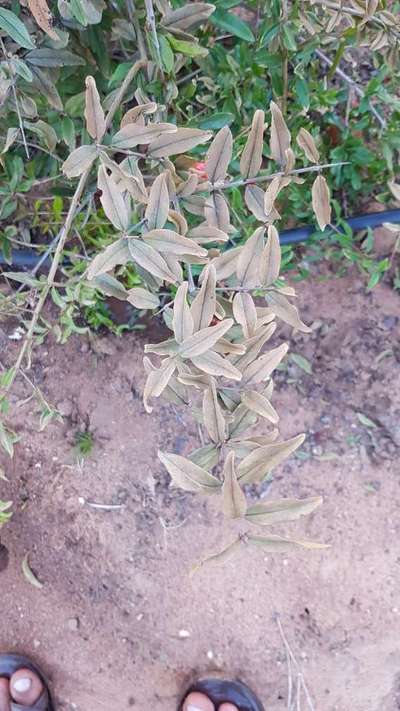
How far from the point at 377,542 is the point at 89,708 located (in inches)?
33.0

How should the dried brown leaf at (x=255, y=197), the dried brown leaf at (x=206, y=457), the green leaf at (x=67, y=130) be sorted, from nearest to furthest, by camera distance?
1. the dried brown leaf at (x=206, y=457)
2. the dried brown leaf at (x=255, y=197)
3. the green leaf at (x=67, y=130)

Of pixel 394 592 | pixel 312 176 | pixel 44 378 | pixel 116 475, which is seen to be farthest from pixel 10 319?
pixel 394 592

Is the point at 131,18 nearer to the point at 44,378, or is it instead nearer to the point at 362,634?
the point at 44,378

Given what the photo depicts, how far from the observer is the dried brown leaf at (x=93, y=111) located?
759 mm

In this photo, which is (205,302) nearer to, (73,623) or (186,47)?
(186,47)

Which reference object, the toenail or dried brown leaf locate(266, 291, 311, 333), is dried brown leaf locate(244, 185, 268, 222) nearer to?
dried brown leaf locate(266, 291, 311, 333)

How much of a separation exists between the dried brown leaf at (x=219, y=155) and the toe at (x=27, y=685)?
1.41 metres

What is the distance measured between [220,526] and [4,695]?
0.77 metres

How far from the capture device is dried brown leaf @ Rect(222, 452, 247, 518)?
0.69 meters

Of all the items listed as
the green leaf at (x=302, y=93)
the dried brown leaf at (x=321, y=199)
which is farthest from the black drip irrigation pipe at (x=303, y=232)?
the dried brown leaf at (x=321, y=199)

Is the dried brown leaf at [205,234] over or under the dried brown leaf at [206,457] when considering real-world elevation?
over

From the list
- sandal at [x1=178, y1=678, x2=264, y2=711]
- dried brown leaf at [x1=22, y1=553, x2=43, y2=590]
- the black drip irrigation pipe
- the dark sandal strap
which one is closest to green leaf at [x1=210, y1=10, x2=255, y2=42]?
the black drip irrigation pipe

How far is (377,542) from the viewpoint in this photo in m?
1.69

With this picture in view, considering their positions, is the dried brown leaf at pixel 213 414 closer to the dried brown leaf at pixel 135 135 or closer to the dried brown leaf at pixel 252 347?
the dried brown leaf at pixel 252 347
